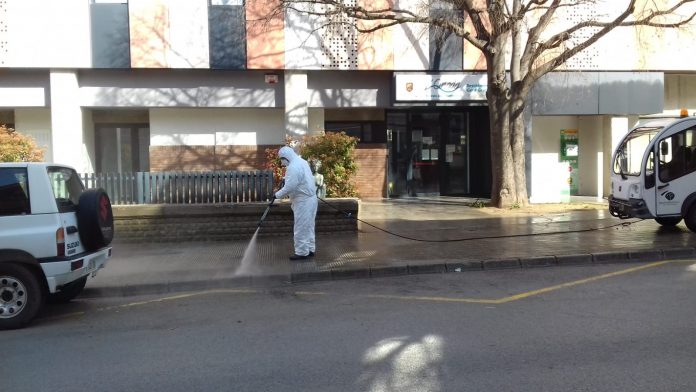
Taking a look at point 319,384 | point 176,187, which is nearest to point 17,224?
point 319,384

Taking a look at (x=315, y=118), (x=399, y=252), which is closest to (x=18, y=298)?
(x=399, y=252)

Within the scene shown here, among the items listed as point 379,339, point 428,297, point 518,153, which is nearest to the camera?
point 379,339

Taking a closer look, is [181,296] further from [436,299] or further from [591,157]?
[591,157]

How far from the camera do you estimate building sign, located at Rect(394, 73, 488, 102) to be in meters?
17.4

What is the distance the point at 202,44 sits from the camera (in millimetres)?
16750

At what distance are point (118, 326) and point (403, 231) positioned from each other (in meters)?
7.02

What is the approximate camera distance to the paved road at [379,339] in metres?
4.57

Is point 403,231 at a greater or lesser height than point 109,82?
lesser

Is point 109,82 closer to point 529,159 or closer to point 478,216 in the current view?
point 478,216

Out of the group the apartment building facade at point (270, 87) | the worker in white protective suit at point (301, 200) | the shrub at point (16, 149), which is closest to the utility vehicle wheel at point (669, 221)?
the apartment building facade at point (270, 87)

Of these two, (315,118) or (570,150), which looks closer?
(315,118)

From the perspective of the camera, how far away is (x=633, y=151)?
11.6 m

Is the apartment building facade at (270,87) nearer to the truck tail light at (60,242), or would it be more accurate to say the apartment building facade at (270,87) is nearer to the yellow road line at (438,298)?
the yellow road line at (438,298)

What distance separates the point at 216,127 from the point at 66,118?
169 inches
